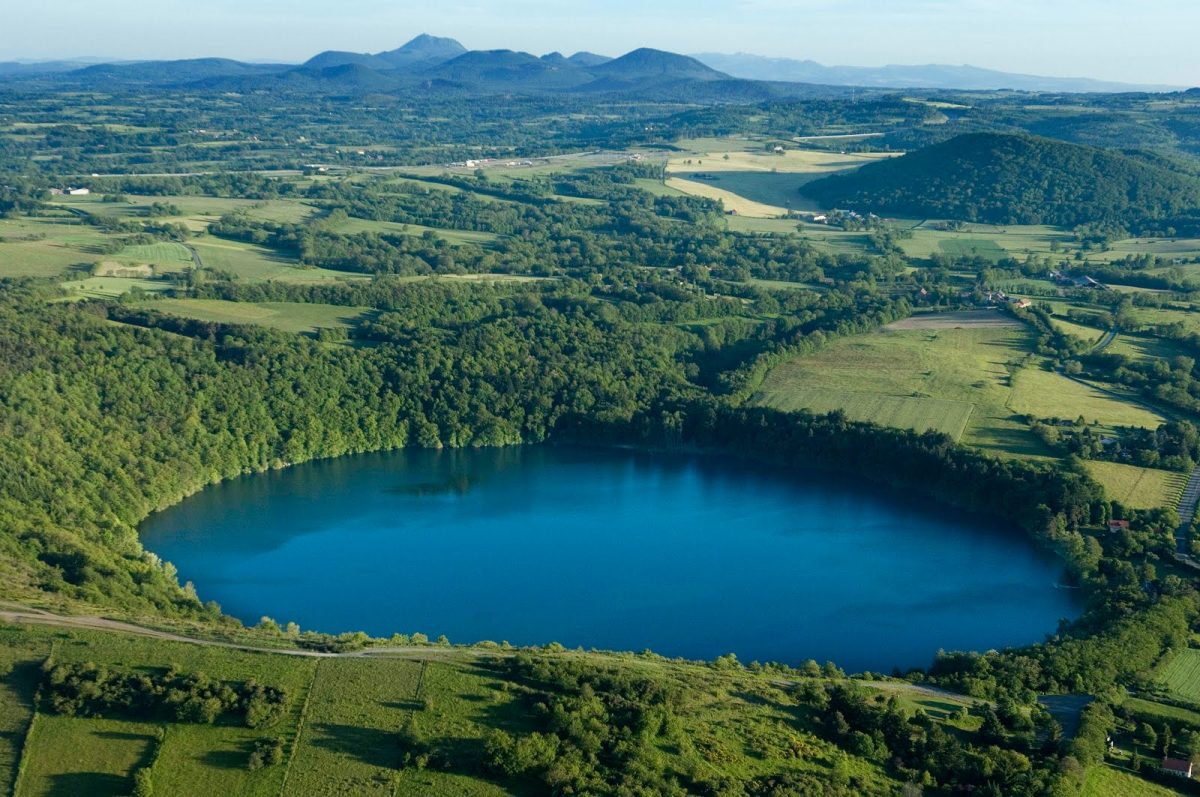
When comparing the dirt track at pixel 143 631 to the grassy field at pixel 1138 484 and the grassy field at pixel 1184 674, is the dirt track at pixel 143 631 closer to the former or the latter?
the grassy field at pixel 1184 674

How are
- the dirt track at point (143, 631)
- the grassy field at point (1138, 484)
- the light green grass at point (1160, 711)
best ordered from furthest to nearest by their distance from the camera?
1. the grassy field at point (1138, 484)
2. the dirt track at point (143, 631)
3. the light green grass at point (1160, 711)

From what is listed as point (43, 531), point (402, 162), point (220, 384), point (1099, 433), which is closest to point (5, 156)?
point (402, 162)

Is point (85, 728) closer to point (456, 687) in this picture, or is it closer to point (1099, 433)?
point (456, 687)

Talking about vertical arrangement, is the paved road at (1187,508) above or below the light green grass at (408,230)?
below

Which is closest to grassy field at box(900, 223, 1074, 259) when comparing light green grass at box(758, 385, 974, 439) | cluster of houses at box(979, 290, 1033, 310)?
cluster of houses at box(979, 290, 1033, 310)

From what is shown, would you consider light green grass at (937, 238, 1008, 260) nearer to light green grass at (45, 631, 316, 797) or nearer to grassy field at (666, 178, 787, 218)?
grassy field at (666, 178, 787, 218)

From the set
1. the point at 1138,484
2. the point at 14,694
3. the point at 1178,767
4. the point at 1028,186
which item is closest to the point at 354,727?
the point at 14,694

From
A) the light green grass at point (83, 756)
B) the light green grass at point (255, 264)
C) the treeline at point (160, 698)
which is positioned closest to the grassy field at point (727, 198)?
the light green grass at point (255, 264)
